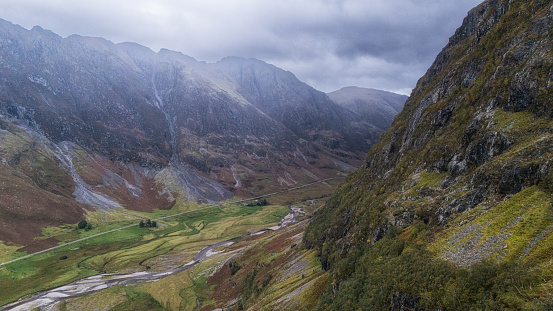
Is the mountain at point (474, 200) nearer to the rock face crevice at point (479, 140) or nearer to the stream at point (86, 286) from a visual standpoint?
the rock face crevice at point (479, 140)

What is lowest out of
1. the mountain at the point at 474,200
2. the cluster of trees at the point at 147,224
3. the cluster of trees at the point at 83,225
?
the cluster of trees at the point at 147,224

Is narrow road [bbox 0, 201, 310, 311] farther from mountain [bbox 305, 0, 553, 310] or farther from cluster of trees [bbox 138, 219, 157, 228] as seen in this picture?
mountain [bbox 305, 0, 553, 310]

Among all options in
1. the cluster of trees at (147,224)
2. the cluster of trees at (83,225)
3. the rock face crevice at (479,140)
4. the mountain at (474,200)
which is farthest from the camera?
the cluster of trees at (147,224)

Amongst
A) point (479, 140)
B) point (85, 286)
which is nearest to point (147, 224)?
point (85, 286)

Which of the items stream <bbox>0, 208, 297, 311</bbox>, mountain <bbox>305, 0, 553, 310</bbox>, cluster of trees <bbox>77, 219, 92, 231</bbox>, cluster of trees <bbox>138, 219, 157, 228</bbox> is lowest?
stream <bbox>0, 208, 297, 311</bbox>

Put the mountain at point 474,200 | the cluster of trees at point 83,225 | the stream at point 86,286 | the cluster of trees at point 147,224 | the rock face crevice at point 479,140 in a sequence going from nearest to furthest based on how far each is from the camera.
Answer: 1. the mountain at point 474,200
2. the rock face crevice at point 479,140
3. the stream at point 86,286
4. the cluster of trees at point 83,225
5. the cluster of trees at point 147,224

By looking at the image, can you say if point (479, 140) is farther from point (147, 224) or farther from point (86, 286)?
point (147, 224)

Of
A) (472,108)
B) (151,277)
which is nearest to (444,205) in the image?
(472,108)

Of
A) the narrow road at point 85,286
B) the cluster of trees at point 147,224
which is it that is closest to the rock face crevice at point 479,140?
the narrow road at point 85,286

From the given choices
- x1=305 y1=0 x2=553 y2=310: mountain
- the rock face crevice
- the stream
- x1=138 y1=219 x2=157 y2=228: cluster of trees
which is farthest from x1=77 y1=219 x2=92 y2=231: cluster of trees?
x1=305 y1=0 x2=553 y2=310: mountain

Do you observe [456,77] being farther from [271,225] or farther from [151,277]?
[271,225]
